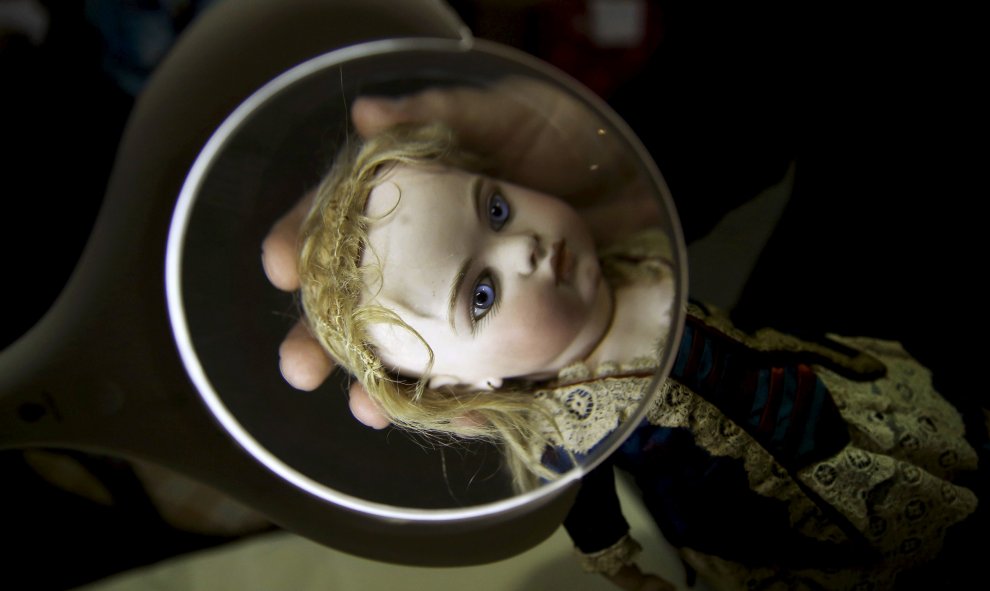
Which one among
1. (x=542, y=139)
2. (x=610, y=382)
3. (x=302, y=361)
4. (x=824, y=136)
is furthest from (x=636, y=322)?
(x=824, y=136)

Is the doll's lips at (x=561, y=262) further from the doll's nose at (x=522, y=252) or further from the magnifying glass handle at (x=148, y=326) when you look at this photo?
the magnifying glass handle at (x=148, y=326)

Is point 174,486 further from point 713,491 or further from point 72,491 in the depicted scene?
point 713,491

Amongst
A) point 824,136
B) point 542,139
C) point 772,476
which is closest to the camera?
point 542,139

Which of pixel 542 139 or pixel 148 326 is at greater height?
pixel 542 139

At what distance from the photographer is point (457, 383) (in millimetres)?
462

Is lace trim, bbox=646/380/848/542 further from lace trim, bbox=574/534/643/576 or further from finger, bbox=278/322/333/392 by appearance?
finger, bbox=278/322/333/392

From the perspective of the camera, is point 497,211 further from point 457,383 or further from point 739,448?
point 739,448

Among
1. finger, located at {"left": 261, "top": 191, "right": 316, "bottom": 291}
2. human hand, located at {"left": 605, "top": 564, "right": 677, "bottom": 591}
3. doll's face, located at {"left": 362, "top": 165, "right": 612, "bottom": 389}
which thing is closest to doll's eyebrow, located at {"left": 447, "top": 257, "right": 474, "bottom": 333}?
doll's face, located at {"left": 362, "top": 165, "right": 612, "bottom": 389}

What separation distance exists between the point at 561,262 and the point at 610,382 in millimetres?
113

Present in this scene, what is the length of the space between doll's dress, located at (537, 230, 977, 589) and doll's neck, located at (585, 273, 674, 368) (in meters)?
0.02

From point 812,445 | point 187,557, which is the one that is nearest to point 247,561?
point 187,557

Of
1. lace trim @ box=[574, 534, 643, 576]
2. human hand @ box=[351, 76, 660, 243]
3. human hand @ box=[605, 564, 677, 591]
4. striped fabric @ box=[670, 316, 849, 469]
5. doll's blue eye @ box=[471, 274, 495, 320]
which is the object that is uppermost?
human hand @ box=[351, 76, 660, 243]

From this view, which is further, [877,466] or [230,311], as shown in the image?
[877,466]

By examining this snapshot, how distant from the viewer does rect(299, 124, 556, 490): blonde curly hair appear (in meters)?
→ 0.44
